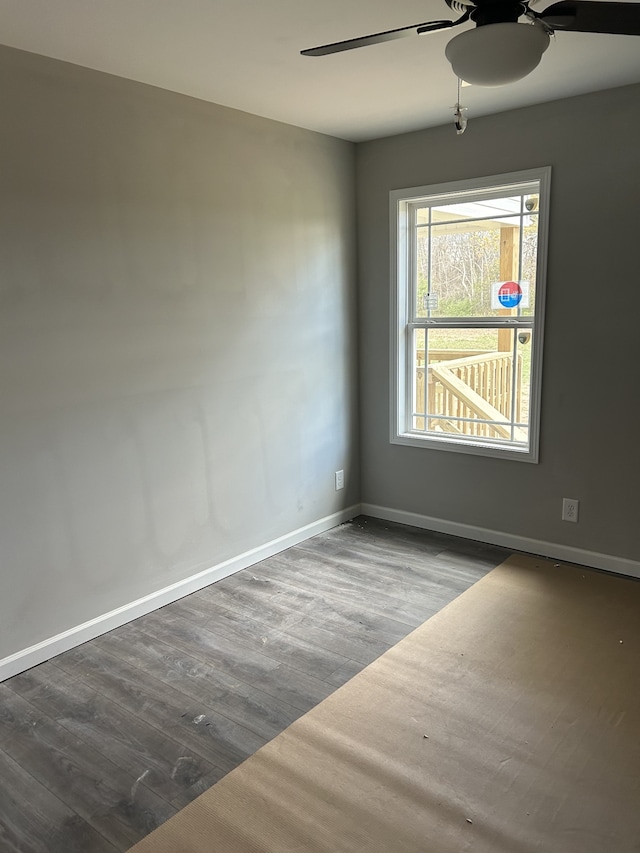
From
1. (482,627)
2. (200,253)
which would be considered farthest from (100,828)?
(200,253)

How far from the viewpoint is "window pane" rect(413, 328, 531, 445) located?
3.64m

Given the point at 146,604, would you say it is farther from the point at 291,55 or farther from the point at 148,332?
the point at 291,55

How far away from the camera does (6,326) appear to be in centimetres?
245

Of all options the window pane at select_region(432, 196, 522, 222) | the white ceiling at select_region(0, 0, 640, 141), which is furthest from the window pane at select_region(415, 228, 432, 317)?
the white ceiling at select_region(0, 0, 640, 141)

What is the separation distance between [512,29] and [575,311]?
203 cm

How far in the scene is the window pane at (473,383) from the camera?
364 cm

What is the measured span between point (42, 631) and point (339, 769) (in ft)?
4.61

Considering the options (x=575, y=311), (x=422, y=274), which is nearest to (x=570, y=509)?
(x=575, y=311)

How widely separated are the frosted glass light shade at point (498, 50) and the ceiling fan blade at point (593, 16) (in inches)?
2.3

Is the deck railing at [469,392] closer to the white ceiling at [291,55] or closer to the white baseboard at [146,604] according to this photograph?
the white baseboard at [146,604]

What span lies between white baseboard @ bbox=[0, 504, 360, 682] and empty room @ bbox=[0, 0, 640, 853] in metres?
0.02

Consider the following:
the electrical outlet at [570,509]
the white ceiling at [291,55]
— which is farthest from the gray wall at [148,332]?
the electrical outlet at [570,509]

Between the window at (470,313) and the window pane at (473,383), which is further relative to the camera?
the window pane at (473,383)

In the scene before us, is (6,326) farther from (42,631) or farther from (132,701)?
(132,701)
